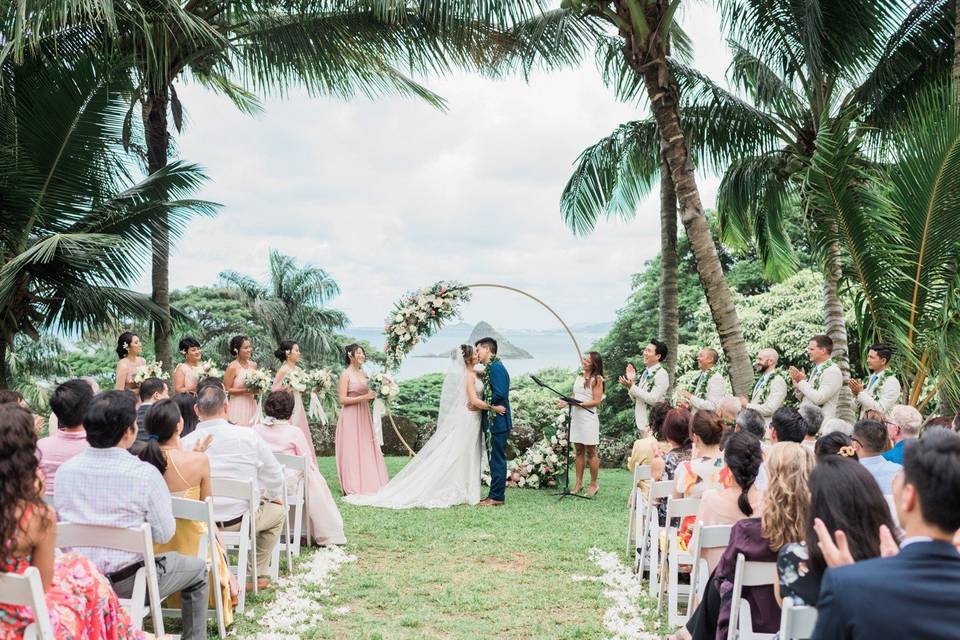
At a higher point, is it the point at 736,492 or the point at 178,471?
the point at 178,471

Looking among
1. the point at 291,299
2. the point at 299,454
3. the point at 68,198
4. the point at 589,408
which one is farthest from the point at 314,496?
the point at 291,299

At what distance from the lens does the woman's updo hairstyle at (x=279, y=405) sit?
24.8 feet

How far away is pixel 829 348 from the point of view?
8719 millimetres

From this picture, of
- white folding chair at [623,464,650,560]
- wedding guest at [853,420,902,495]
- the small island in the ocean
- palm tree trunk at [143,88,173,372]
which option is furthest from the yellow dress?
palm tree trunk at [143,88,173,372]

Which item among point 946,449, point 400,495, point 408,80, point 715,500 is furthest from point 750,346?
point 946,449

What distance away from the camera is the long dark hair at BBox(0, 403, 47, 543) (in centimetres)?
316

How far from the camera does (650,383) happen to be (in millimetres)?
10312

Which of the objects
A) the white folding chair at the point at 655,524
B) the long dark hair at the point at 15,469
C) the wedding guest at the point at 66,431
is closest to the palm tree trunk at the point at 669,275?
the white folding chair at the point at 655,524

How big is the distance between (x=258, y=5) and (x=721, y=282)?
7.64 m

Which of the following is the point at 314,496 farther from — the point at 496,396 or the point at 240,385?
the point at 496,396

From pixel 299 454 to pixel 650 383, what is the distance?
15.0 ft

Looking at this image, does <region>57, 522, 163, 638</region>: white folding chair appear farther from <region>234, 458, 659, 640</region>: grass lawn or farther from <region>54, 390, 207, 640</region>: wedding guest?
<region>234, 458, 659, 640</region>: grass lawn

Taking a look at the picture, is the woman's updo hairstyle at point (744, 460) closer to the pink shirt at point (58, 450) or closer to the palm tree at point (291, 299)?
the pink shirt at point (58, 450)

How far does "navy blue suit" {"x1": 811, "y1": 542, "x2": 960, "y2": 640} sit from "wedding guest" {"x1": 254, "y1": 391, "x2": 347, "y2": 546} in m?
5.92
